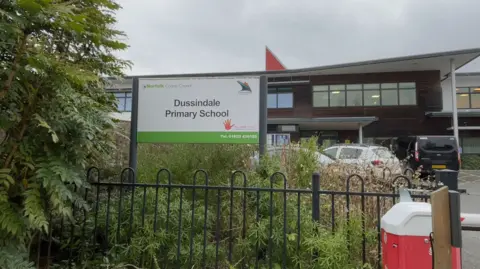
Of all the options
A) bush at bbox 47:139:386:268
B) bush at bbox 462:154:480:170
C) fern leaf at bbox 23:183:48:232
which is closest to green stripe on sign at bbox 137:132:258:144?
bush at bbox 47:139:386:268

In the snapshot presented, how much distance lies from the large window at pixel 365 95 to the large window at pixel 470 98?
16.5 ft

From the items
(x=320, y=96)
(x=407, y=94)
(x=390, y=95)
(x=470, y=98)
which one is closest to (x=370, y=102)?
(x=390, y=95)

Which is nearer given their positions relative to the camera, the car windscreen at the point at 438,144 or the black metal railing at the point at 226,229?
the black metal railing at the point at 226,229

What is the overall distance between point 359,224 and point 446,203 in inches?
66.2

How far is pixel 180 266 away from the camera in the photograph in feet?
11.1

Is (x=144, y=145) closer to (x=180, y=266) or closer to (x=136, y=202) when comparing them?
(x=136, y=202)

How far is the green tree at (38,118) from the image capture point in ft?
7.90

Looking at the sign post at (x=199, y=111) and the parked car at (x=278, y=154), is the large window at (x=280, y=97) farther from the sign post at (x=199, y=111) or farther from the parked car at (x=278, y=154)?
the sign post at (x=199, y=111)

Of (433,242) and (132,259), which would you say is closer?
(433,242)

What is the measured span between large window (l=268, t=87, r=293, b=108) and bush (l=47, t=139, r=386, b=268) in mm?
19420

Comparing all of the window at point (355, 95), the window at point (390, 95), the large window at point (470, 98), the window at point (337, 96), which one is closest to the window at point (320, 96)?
the window at point (337, 96)

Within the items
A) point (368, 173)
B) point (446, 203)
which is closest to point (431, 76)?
point (368, 173)

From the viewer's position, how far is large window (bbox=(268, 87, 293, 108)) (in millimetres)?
23344

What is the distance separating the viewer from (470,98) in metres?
24.2
